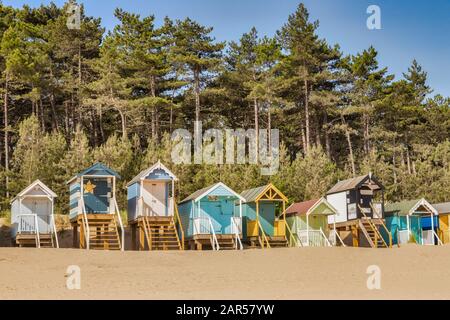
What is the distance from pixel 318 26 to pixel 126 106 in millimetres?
19997

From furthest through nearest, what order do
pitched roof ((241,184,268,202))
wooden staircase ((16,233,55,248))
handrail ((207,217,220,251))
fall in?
pitched roof ((241,184,268,202))
handrail ((207,217,220,251))
wooden staircase ((16,233,55,248))

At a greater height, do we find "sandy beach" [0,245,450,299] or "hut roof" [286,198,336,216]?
"hut roof" [286,198,336,216]

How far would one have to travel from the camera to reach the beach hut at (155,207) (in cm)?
3900

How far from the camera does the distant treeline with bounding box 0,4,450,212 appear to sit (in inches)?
2272

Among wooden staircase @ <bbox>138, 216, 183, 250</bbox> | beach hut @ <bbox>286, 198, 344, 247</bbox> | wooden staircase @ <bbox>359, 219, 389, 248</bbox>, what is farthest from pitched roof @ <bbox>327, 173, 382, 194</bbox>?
wooden staircase @ <bbox>138, 216, 183, 250</bbox>

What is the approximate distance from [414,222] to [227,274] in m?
25.1

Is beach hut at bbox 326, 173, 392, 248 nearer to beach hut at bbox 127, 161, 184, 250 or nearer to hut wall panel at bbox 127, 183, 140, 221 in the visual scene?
beach hut at bbox 127, 161, 184, 250

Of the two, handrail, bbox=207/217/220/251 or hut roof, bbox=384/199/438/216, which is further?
hut roof, bbox=384/199/438/216

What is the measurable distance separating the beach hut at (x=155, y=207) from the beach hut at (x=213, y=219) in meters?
0.91

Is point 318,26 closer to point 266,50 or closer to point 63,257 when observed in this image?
point 266,50

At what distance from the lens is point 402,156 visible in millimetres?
74125

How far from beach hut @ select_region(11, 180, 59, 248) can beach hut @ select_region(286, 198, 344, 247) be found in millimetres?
15062

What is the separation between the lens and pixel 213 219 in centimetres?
4044

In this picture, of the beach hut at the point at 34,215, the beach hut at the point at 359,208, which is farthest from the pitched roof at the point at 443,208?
the beach hut at the point at 34,215
